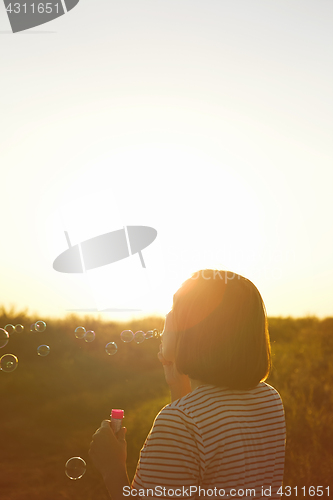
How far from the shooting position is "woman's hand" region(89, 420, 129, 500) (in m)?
1.30

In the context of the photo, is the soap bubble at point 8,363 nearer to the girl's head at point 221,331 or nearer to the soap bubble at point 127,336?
the soap bubble at point 127,336

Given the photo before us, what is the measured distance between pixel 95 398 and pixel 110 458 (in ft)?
30.7

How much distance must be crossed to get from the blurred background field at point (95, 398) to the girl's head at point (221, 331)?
2.17 m

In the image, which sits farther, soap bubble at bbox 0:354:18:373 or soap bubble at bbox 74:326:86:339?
soap bubble at bbox 74:326:86:339

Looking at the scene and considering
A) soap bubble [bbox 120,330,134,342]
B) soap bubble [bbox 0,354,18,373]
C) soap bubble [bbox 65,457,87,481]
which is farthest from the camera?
soap bubble [bbox 120,330,134,342]

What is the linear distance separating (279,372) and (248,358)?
271 inches

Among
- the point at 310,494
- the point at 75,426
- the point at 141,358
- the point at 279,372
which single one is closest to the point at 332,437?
the point at 310,494

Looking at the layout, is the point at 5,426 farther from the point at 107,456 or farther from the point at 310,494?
the point at 107,456

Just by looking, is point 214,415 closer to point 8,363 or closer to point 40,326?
point 8,363

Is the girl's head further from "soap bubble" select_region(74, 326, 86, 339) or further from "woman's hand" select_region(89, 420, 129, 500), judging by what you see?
"soap bubble" select_region(74, 326, 86, 339)

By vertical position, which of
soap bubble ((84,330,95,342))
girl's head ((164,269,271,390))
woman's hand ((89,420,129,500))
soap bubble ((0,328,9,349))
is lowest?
soap bubble ((84,330,95,342))

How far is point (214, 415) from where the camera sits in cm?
112

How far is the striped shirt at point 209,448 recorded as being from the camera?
1.09 metres

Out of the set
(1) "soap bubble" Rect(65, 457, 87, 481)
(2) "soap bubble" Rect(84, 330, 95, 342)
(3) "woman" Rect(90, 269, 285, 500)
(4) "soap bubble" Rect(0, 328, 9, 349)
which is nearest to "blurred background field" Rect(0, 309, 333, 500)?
(1) "soap bubble" Rect(65, 457, 87, 481)
